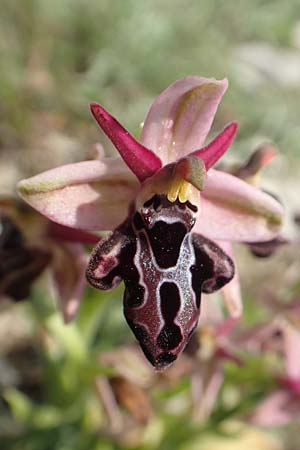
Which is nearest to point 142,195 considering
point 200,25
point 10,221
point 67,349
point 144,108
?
point 10,221

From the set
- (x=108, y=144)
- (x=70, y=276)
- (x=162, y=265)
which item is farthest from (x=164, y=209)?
(x=108, y=144)

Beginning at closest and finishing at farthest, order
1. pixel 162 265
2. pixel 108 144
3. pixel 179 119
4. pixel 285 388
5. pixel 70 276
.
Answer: pixel 162 265 < pixel 179 119 < pixel 70 276 < pixel 285 388 < pixel 108 144

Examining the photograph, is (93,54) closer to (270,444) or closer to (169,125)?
(270,444)

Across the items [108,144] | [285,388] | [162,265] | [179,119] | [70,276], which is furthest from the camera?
[108,144]

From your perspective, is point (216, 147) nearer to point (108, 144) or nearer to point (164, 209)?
point (164, 209)

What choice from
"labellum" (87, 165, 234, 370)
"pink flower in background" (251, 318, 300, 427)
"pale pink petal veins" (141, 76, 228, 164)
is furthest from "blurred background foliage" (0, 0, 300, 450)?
"labellum" (87, 165, 234, 370)

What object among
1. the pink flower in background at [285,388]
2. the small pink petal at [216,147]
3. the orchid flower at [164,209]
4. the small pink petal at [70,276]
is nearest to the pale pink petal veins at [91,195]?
the orchid flower at [164,209]

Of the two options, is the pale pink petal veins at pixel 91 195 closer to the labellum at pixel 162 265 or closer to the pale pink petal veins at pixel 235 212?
the labellum at pixel 162 265
